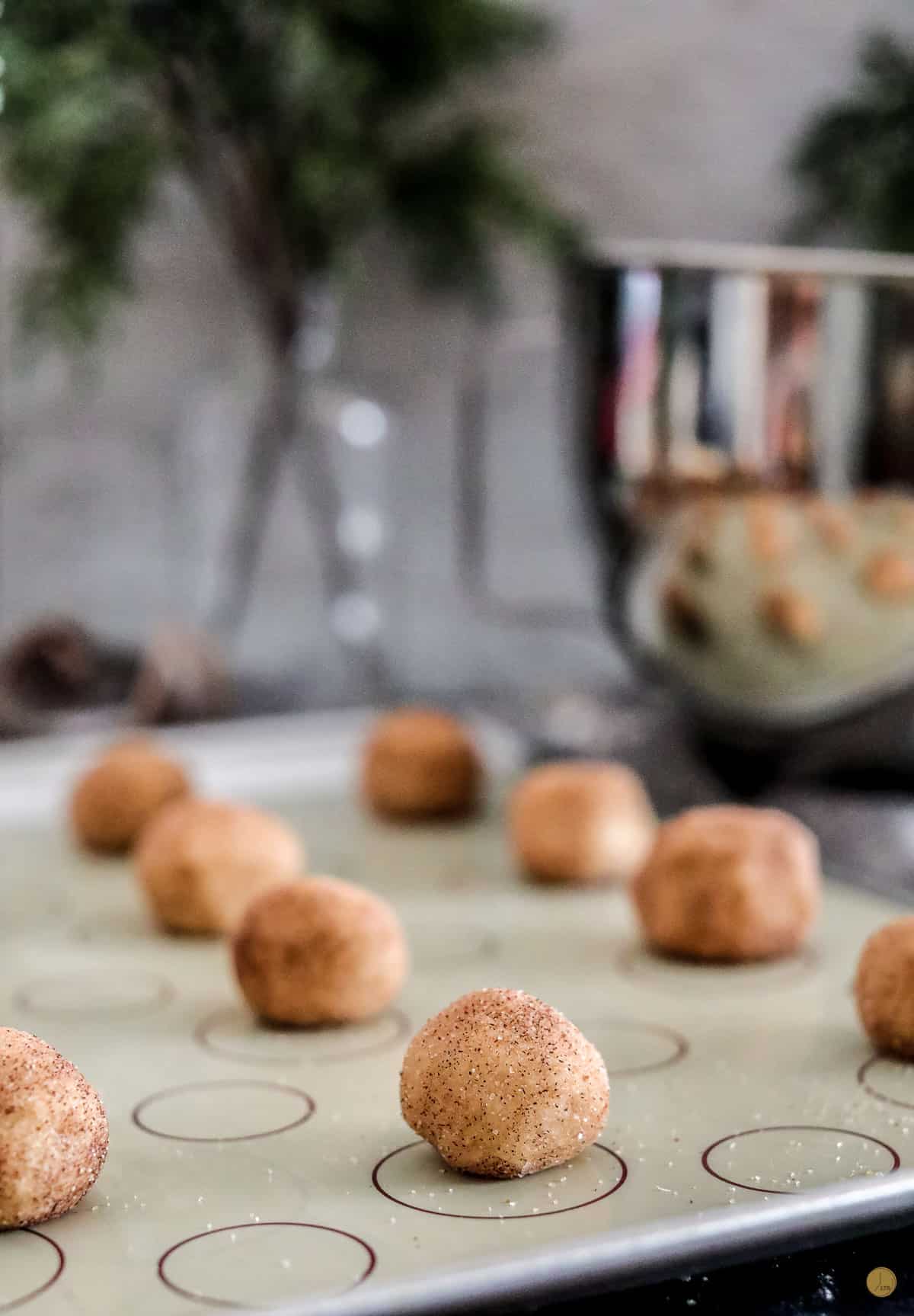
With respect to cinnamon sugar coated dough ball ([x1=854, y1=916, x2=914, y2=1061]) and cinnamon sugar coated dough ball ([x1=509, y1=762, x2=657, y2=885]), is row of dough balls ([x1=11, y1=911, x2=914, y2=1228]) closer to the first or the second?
cinnamon sugar coated dough ball ([x1=854, y1=916, x2=914, y2=1061])

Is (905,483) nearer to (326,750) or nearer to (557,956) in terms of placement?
(557,956)

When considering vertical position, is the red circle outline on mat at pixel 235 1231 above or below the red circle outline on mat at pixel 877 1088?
above

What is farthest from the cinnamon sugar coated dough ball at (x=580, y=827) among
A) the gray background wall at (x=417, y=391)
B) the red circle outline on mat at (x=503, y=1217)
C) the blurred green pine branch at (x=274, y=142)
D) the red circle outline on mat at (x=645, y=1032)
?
the blurred green pine branch at (x=274, y=142)

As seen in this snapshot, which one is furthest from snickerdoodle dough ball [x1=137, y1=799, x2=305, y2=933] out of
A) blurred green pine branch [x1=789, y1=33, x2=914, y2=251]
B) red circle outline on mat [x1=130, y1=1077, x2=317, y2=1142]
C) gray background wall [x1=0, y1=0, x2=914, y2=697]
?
blurred green pine branch [x1=789, y1=33, x2=914, y2=251]

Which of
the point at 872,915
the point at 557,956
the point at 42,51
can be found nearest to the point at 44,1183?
the point at 557,956

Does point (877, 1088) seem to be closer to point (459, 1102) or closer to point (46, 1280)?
point (459, 1102)

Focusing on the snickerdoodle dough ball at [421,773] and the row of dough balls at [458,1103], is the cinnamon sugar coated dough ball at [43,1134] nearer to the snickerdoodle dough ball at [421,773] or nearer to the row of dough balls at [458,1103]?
the row of dough balls at [458,1103]
